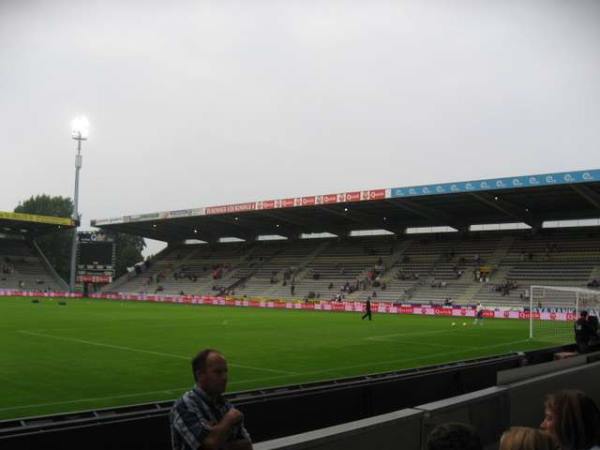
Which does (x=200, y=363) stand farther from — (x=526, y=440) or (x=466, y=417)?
(x=466, y=417)

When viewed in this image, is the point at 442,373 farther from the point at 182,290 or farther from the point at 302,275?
the point at 182,290

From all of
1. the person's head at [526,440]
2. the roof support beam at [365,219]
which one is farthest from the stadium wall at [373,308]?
the person's head at [526,440]

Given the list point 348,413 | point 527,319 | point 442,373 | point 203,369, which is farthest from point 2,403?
point 527,319

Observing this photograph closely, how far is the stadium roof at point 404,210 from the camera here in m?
43.4

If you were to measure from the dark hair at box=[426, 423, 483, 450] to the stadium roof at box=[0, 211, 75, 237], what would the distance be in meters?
68.6

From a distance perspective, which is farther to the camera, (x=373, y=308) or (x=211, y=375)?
(x=373, y=308)

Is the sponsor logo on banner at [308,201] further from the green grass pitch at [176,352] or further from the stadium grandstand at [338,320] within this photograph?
the green grass pitch at [176,352]

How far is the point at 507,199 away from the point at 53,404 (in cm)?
4344

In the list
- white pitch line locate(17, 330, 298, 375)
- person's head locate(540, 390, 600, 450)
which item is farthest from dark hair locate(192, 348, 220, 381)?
white pitch line locate(17, 330, 298, 375)

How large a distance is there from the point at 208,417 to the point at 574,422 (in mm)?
2116

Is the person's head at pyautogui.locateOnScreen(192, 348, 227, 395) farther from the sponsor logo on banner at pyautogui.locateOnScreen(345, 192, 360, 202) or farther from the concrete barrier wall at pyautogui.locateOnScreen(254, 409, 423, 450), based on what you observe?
the sponsor logo on banner at pyautogui.locateOnScreen(345, 192, 360, 202)

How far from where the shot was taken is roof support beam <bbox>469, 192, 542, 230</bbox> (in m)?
46.9

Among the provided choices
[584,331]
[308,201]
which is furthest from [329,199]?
[584,331]

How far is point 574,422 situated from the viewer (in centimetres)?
326
